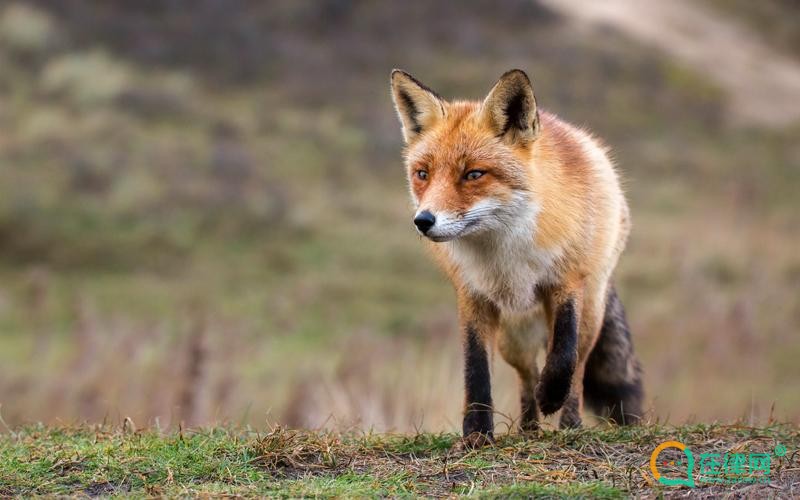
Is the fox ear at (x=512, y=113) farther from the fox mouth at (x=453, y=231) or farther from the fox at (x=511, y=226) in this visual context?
the fox mouth at (x=453, y=231)

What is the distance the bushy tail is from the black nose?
6.59 feet

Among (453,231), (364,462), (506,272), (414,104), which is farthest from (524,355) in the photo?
(414,104)

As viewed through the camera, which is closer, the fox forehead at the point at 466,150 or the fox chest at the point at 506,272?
the fox forehead at the point at 466,150

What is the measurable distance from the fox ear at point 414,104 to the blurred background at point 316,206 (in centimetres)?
180

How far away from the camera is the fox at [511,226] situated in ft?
18.3

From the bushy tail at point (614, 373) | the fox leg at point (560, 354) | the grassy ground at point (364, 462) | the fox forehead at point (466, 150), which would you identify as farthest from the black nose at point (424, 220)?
the bushy tail at point (614, 373)

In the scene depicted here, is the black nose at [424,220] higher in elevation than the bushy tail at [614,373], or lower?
higher

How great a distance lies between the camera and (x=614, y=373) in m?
6.86

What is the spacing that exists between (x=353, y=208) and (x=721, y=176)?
35.6ft

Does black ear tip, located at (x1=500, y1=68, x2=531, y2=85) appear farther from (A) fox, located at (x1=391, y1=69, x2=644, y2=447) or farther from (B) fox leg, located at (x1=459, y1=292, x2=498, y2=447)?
(B) fox leg, located at (x1=459, y1=292, x2=498, y2=447)

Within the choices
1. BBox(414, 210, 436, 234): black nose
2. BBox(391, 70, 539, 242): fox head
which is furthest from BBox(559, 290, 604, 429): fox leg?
BBox(414, 210, 436, 234): black nose

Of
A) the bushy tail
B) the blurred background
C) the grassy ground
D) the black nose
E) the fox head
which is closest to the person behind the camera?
the grassy ground

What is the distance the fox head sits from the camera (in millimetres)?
5477

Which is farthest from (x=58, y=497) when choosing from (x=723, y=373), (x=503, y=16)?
(x=503, y=16)
